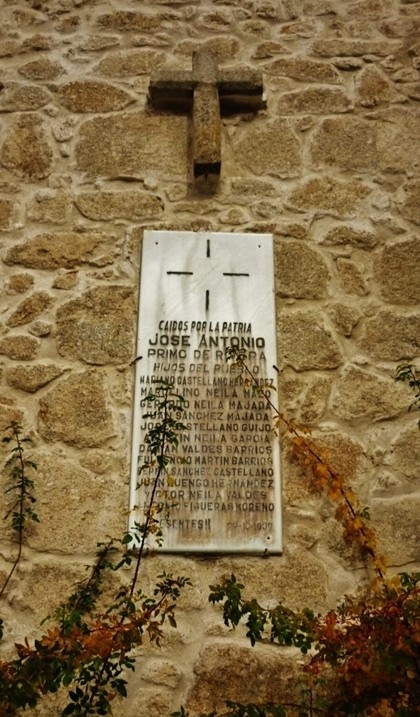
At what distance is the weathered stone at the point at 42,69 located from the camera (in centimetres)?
357

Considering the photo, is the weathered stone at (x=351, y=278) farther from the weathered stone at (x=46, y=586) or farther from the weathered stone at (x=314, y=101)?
the weathered stone at (x=46, y=586)

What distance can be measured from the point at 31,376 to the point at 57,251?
60cm

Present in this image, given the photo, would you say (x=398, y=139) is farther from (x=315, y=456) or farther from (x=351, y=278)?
(x=315, y=456)

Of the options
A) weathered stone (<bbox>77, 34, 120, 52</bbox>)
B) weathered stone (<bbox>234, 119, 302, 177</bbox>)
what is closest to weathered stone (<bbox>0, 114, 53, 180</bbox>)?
weathered stone (<bbox>77, 34, 120, 52</bbox>)

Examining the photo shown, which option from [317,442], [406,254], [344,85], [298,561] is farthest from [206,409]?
[344,85]

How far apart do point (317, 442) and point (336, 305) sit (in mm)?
628

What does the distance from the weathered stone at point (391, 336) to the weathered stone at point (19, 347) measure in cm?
137

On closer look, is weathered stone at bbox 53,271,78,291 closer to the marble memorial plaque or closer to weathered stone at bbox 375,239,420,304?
the marble memorial plaque

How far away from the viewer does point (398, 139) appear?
136 inches

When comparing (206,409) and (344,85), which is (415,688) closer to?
(206,409)

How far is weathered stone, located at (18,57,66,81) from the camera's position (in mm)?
3572

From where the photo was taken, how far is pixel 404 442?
2.81 metres

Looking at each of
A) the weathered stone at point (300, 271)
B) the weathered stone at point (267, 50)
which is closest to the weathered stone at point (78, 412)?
the weathered stone at point (300, 271)

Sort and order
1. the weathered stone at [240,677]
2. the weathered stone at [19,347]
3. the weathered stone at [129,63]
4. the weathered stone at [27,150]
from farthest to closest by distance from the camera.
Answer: the weathered stone at [129,63] → the weathered stone at [27,150] → the weathered stone at [19,347] → the weathered stone at [240,677]
